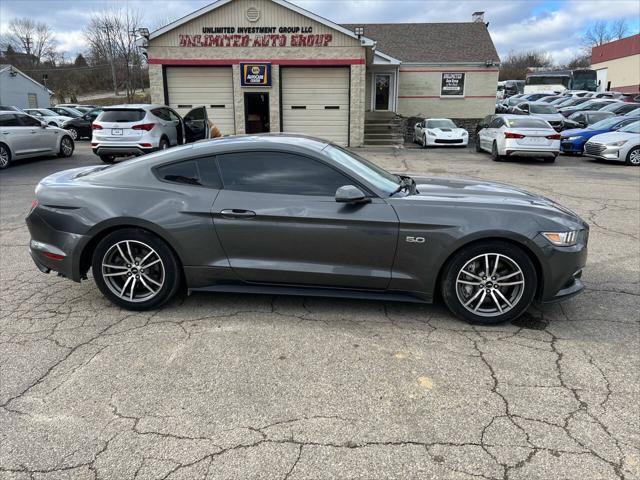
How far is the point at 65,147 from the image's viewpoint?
52.1 ft

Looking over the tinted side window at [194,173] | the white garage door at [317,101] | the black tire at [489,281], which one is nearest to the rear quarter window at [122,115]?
the white garage door at [317,101]

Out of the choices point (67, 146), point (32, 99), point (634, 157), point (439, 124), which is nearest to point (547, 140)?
point (634, 157)

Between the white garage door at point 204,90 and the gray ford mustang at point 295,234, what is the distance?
16998mm

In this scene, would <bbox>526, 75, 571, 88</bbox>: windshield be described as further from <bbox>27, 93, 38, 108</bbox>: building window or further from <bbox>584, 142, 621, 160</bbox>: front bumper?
<bbox>27, 93, 38, 108</bbox>: building window

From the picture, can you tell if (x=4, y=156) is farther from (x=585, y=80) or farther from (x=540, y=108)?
(x=585, y=80)

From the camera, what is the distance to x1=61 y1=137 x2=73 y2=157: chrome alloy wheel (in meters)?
15.8

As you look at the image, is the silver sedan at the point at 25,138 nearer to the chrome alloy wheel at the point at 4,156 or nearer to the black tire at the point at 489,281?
the chrome alloy wheel at the point at 4,156

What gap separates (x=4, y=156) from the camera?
13.2 meters

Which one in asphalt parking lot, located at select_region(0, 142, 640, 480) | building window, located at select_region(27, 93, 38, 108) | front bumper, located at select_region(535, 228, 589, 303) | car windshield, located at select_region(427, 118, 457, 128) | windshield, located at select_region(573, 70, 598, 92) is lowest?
asphalt parking lot, located at select_region(0, 142, 640, 480)

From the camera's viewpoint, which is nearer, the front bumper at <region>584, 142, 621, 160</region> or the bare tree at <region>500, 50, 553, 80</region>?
the front bumper at <region>584, 142, 621, 160</region>

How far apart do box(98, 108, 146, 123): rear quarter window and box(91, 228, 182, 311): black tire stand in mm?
10048

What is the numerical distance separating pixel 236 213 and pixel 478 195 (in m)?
2.06

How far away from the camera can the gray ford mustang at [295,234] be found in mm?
3729

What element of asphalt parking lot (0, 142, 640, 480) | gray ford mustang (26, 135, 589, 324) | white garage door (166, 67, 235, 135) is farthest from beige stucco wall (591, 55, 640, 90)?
gray ford mustang (26, 135, 589, 324)
